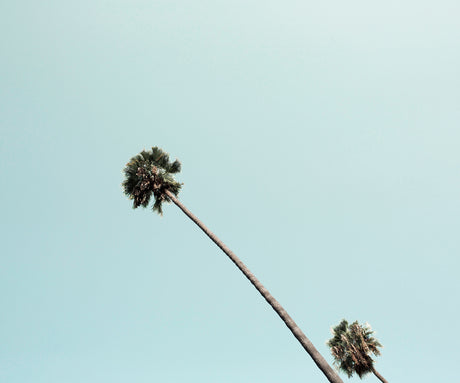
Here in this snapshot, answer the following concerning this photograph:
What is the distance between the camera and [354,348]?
83.1ft

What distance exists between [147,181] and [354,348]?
23.6m

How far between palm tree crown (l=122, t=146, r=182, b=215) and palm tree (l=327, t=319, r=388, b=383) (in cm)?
2148

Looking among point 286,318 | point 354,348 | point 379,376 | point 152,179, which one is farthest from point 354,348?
point 152,179

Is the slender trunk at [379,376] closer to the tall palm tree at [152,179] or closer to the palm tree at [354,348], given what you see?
the palm tree at [354,348]

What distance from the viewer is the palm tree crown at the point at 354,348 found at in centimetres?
2477

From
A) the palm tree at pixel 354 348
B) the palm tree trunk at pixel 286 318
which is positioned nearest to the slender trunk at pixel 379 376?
the palm tree at pixel 354 348

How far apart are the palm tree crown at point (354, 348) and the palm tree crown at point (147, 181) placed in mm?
21478

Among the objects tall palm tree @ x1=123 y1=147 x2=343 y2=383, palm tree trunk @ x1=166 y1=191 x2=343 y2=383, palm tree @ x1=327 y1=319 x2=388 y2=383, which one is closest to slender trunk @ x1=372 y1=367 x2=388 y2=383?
palm tree @ x1=327 y1=319 x2=388 y2=383

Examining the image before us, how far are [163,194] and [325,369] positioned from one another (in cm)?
1524

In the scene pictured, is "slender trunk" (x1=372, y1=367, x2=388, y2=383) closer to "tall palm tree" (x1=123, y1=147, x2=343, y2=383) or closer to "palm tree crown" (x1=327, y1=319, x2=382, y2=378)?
"palm tree crown" (x1=327, y1=319, x2=382, y2=378)

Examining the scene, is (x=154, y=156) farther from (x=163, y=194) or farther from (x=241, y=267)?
(x=241, y=267)

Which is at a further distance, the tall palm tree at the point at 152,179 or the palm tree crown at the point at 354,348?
the palm tree crown at the point at 354,348

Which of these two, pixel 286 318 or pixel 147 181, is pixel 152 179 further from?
pixel 286 318

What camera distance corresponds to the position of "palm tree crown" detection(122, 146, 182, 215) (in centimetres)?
2084
